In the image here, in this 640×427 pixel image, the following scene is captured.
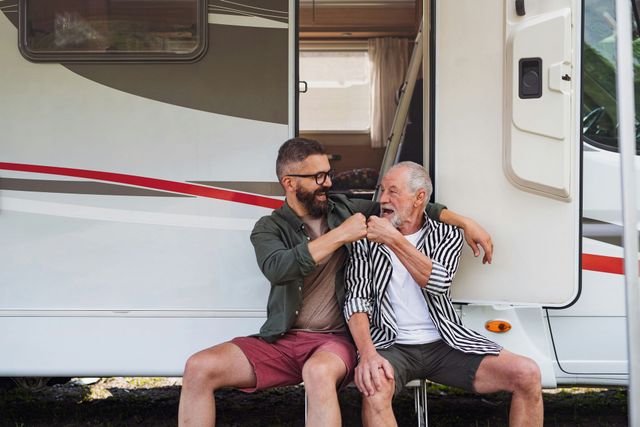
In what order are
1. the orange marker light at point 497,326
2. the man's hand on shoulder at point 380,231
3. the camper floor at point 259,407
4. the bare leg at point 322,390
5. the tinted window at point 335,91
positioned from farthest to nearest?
the tinted window at point 335,91
the camper floor at point 259,407
the orange marker light at point 497,326
the man's hand on shoulder at point 380,231
the bare leg at point 322,390

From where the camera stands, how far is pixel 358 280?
2.92 metres

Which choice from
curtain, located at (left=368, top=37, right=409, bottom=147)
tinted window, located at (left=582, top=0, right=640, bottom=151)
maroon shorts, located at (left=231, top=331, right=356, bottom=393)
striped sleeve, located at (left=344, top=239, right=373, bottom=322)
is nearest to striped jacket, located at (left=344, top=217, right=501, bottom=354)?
striped sleeve, located at (left=344, top=239, right=373, bottom=322)

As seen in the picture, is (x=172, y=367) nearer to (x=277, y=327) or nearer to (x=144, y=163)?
(x=277, y=327)

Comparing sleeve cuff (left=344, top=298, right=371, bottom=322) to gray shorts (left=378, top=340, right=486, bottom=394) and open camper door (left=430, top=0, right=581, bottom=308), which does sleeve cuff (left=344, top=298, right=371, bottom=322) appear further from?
open camper door (left=430, top=0, right=581, bottom=308)

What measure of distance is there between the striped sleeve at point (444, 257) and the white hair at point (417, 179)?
141 millimetres

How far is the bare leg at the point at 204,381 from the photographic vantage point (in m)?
2.77

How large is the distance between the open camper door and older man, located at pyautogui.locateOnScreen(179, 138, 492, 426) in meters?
0.18

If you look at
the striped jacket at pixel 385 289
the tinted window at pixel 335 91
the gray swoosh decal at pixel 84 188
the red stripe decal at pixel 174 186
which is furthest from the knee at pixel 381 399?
the tinted window at pixel 335 91

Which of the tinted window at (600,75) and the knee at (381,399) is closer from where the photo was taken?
the knee at (381,399)

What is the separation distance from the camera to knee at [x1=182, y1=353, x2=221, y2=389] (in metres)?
2.78

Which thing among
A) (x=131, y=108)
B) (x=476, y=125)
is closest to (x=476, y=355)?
(x=476, y=125)

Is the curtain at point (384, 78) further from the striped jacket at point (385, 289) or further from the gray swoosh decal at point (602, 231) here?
the striped jacket at point (385, 289)

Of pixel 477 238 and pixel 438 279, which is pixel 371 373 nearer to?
pixel 438 279

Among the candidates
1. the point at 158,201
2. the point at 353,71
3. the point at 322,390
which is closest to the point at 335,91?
the point at 353,71
